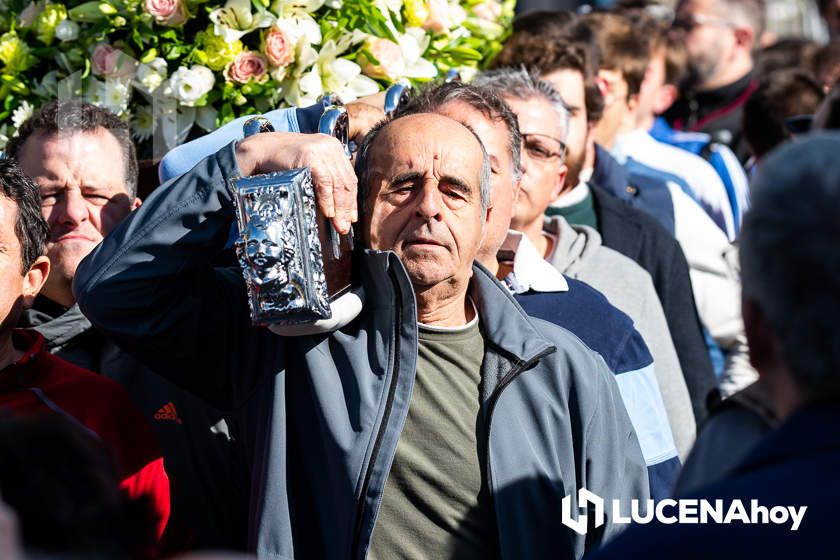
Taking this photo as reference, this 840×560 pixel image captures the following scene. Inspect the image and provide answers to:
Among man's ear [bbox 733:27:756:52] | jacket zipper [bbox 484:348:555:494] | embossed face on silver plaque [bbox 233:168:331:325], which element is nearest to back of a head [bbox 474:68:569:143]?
jacket zipper [bbox 484:348:555:494]

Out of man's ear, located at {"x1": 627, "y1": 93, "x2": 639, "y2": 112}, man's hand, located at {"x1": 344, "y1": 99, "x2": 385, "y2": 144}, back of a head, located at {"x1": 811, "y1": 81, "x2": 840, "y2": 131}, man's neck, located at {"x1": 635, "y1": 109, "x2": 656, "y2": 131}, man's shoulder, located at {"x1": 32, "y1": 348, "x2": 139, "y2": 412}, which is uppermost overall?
back of a head, located at {"x1": 811, "y1": 81, "x2": 840, "y2": 131}

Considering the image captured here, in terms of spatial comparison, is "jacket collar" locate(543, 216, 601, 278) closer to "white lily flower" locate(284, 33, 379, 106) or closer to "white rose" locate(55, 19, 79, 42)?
"white lily flower" locate(284, 33, 379, 106)

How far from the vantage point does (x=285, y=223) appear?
2.66 m

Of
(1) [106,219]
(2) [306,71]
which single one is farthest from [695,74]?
(1) [106,219]

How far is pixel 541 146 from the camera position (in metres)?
4.26

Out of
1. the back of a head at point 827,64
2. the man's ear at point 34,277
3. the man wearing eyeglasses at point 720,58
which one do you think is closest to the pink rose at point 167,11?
the man's ear at point 34,277

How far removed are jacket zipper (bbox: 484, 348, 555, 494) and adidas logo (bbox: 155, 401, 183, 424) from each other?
0.85m

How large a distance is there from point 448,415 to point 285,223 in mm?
649

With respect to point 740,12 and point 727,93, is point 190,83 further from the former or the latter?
point 740,12

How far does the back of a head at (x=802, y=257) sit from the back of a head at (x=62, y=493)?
99cm

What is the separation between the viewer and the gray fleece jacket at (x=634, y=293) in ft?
13.0

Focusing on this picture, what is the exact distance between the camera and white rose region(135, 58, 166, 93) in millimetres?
3686

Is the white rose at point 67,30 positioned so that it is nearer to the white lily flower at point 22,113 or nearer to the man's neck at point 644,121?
the white lily flower at point 22,113

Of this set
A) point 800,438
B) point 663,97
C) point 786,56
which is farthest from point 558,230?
point 786,56
